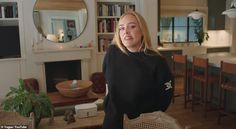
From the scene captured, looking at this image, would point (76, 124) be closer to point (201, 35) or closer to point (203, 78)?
point (203, 78)

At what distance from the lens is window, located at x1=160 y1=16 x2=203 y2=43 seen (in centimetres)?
747

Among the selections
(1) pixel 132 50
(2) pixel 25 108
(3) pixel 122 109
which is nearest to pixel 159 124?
(3) pixel 122 109

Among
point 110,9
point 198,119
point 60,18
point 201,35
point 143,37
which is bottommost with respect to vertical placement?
point 198,119

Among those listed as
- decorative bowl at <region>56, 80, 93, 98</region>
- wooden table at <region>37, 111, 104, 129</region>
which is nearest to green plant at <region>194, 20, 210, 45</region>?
decorative bowl at <region>56, 80, 93, 98</region>

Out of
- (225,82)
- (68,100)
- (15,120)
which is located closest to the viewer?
(15,120)

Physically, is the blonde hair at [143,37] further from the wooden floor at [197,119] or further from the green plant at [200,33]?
the green plant at [200,33]

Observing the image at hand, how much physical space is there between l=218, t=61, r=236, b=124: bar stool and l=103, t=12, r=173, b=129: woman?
2.52m

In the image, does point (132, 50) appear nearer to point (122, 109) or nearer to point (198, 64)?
point (122, 109)

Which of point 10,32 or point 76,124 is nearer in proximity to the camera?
point 76,124

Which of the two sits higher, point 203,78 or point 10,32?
point 10,32

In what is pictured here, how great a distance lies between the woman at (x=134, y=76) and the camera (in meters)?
1.30

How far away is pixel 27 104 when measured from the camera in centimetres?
199

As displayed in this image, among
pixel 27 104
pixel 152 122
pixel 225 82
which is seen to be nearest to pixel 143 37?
pixel 152 122

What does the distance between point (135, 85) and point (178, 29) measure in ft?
22.2
